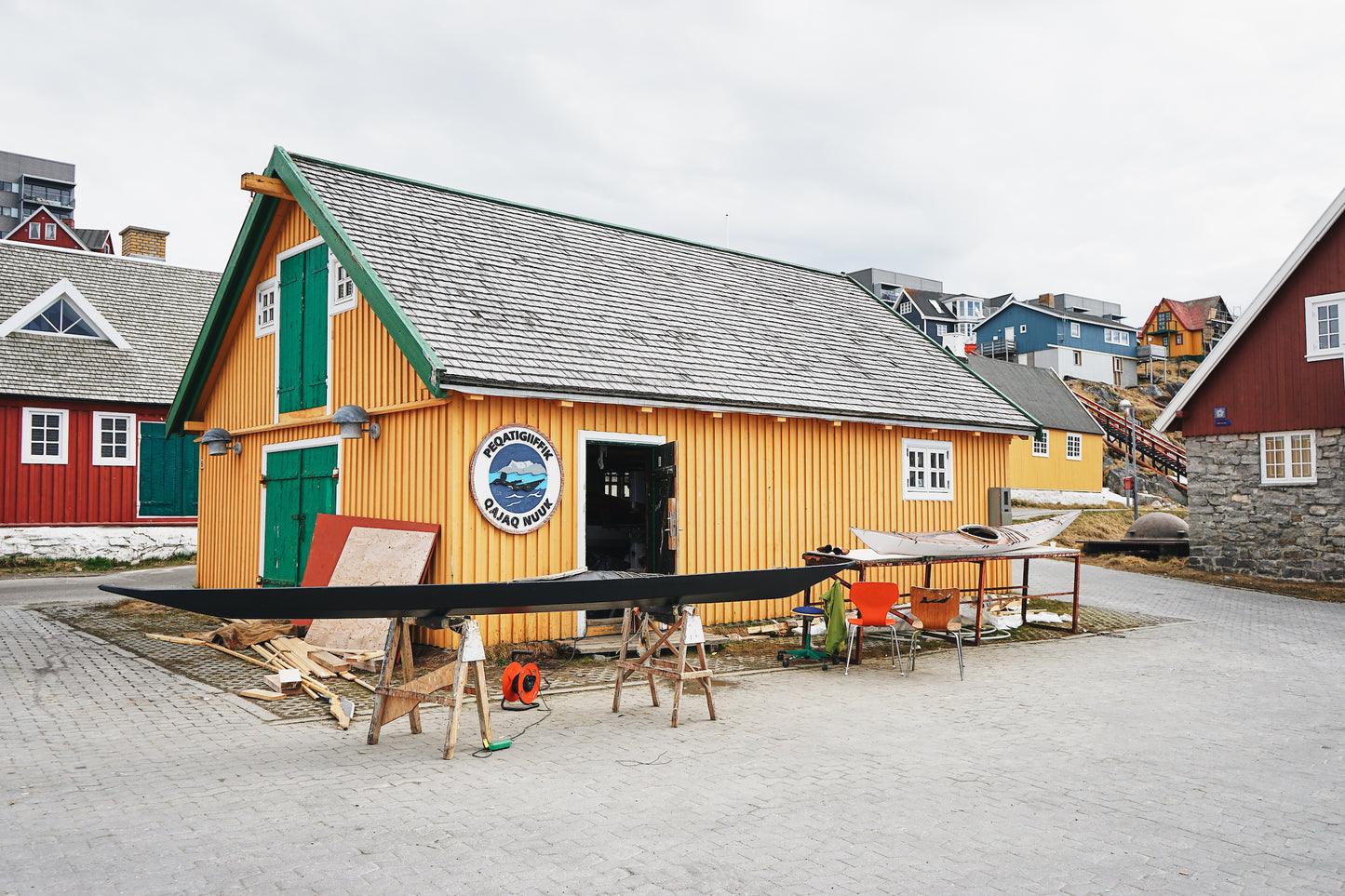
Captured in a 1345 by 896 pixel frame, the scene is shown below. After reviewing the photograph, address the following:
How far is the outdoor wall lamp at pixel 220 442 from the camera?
1520 cm

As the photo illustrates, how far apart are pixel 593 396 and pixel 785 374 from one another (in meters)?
3.98

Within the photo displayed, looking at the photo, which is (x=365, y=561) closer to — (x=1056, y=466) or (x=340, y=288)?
(x=340, y=288)

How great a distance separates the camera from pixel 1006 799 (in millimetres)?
5875

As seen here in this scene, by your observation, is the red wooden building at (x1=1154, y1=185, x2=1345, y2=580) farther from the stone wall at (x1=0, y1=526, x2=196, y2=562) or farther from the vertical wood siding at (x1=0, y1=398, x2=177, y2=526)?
the vertical wood siding at (x1=0, y1=398, x2=177, y2=526)

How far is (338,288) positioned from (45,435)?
1323 cm

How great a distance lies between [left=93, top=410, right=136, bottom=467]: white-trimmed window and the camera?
22.3 m

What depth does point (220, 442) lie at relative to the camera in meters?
15.3

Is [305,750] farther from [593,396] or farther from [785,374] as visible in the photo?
[785,374]

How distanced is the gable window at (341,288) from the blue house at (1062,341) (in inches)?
→ 2224

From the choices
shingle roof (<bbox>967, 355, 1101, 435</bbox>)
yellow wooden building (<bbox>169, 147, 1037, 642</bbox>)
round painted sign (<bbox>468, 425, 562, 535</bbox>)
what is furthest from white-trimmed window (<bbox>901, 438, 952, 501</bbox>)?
shingle roof (<bbox>967, 355, 1101, 435</bbox>)

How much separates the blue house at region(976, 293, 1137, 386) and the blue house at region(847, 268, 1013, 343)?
451 centimetres

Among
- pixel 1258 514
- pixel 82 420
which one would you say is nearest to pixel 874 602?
pixel 1258 514

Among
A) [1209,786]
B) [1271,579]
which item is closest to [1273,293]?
[1271,579]

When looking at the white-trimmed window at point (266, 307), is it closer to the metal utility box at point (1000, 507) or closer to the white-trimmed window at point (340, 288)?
the white-trimmed window at point (340, 288)
